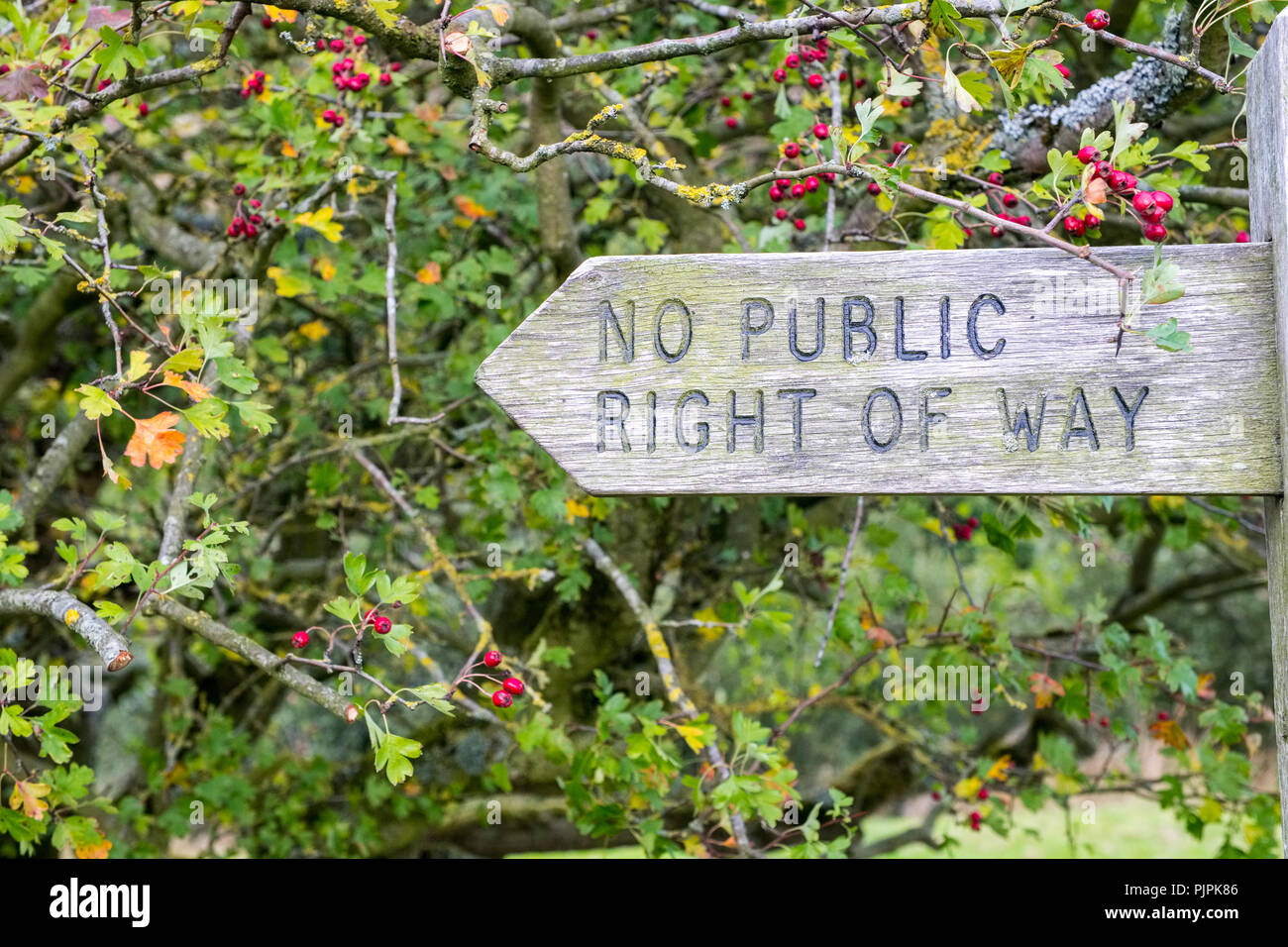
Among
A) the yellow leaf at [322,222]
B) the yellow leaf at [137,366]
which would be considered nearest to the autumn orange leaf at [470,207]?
the yellow leaf at [322,222]

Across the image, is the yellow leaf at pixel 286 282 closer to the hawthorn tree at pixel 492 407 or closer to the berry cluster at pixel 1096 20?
the hawthorn tree at pixel 492 407

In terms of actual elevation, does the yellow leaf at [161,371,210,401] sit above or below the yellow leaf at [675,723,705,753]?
above

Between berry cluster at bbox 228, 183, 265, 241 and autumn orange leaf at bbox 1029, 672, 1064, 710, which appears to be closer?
berry cluster at bbox 228, 183, 265, 241

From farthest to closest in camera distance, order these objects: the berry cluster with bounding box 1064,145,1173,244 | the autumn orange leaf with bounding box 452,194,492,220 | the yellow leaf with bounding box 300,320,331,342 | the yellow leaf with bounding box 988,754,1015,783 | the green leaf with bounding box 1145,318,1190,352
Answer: the yellow leaf with bounding box 300,320,331,342
the yellow leaf with bounding box 988,754,1015,783
the autumn orange leaf with bounding box 452,194,492,220
the berry cluster with bounding box 1064,145,1173,244
the green leaf with bounding box 1145,318,1190,352

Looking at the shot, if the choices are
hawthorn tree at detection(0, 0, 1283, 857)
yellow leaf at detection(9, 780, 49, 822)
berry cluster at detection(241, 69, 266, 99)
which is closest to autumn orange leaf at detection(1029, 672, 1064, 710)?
hawthorn tree at detection(0, 0, 1283, 857)

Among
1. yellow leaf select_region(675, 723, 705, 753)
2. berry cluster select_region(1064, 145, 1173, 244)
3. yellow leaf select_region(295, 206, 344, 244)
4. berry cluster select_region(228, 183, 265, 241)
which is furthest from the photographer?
berry cluster select_region(228, 183, 265, 241)

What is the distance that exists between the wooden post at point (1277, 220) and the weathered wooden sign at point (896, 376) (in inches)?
0.9

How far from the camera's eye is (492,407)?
321cm

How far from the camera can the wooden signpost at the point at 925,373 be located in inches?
52.7

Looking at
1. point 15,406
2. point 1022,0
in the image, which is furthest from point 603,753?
point 15,406

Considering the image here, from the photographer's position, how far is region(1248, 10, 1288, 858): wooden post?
131cm

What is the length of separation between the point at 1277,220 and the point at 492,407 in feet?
7.31

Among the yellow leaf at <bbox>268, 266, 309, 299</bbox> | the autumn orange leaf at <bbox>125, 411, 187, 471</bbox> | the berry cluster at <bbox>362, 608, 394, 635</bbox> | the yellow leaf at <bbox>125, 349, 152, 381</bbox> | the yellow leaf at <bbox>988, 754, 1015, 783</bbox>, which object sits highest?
the yellow leaf at <bbox>268, 266, 309, 299</bbox>

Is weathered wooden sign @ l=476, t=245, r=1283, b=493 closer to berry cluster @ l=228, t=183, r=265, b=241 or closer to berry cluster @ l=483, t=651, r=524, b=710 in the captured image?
berry cluster @ l=483, t=651, r=524, b=710
